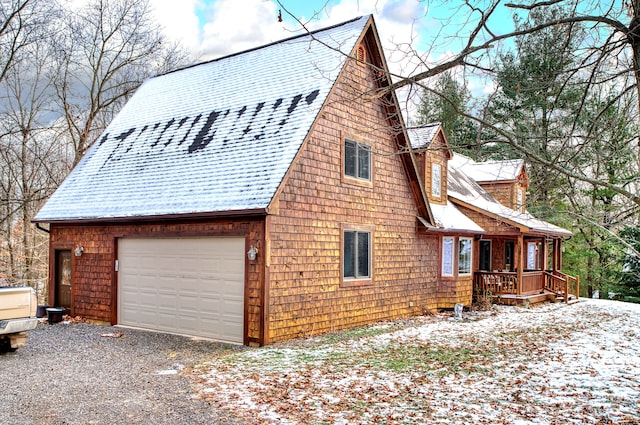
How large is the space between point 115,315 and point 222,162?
4857 millimetres

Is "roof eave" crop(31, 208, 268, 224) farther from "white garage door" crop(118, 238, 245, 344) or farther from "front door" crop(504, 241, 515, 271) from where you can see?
"front door" crop(504, 241, 515, 271)

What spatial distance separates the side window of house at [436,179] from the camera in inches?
768

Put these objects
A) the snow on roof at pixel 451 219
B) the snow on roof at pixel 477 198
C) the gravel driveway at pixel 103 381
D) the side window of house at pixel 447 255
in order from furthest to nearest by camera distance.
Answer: the snow on roof at pixel 477 198 < the side window of house at pixel 447 255 < the snow on roof at pixel 451 219 < the gravel driveway at pixel 103 381

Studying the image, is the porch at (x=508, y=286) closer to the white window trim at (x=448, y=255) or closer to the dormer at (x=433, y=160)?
the white window trim at (x=448, y=255)

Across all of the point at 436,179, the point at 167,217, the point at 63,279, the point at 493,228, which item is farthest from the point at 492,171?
the point at 63,279

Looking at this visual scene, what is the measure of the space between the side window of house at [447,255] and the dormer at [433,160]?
1642mm

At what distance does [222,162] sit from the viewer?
508 inches

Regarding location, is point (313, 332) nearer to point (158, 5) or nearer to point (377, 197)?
point (377, 197)

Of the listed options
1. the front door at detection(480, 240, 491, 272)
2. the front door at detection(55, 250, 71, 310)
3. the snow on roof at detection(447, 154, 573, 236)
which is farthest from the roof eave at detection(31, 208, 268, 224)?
the front door at detection(480, 240, 491, 272)

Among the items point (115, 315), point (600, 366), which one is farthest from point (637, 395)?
point (115, 315)

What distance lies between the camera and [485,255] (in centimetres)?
2394

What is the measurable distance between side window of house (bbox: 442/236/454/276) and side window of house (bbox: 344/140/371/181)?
4.80 meters

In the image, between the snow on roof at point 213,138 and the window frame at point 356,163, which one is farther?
the window frame at point 356,163

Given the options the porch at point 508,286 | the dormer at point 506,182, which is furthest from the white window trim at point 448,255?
the dormer at point 506,182
